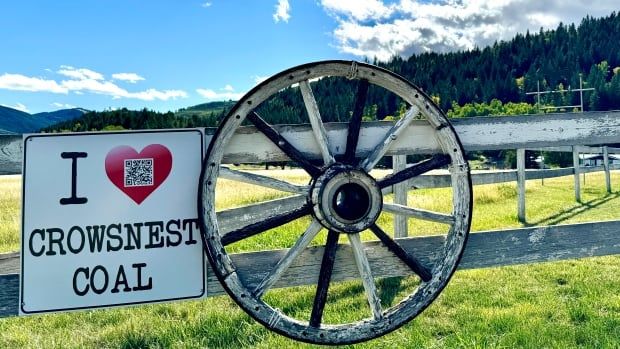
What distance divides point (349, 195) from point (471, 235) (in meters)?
1.10

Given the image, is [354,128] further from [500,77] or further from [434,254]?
[500,77]

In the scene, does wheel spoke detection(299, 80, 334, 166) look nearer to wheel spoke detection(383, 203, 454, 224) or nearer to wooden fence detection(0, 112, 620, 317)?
wooden fence detection(0, 112, 620, 317)

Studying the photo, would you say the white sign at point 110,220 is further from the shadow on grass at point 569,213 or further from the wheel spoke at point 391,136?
the shadow on grass at point 569,213

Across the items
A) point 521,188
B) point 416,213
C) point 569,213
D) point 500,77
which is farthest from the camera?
point 500,77

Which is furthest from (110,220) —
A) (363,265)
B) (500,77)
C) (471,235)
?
(500,77)

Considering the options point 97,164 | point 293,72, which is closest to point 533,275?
point 293,72

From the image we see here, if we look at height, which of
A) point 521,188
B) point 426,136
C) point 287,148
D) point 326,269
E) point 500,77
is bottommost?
point 326,269

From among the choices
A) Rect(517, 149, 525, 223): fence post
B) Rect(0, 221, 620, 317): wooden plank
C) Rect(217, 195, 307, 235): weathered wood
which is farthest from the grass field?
Rect(517, 149, 525, 223): fence post

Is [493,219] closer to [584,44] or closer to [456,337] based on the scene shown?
[456,337]

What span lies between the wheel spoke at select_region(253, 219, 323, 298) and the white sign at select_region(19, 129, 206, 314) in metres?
0.40

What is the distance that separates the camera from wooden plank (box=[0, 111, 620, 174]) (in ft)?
10.3

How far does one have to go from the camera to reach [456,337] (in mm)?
3707

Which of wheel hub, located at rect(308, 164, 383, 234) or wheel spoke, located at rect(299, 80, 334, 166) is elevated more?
wheel spoke, located at rect(299, 80, 334, 166)

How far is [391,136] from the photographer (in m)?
3.25
